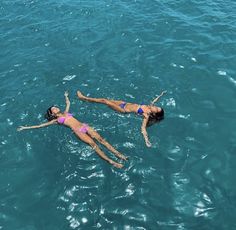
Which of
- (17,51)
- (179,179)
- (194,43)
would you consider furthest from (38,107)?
(194,43)

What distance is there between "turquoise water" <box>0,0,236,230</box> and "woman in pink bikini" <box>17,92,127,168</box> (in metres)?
0.59

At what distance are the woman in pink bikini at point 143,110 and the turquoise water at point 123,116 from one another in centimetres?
50

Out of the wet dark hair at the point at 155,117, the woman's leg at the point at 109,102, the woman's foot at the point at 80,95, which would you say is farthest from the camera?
the woman's foot at the point at 80,95

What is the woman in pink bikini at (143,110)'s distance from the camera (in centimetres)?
1800

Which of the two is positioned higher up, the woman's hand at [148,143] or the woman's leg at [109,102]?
the woman's leg at [109,102]

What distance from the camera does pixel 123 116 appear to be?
19.2m

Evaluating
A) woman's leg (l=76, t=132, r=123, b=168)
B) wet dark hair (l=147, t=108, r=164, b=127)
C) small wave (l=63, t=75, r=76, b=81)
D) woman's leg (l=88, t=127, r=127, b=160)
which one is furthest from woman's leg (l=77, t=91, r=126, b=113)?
small wave (l=63, t=75, r=76, b=81)

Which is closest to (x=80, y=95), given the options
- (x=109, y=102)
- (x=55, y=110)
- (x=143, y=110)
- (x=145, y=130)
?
(x=109, y=102)

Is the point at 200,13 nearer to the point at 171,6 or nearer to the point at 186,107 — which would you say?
the point at 171,6

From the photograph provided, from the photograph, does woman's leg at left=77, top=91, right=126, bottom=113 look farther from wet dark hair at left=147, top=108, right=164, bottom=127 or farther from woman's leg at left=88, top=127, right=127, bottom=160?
woman's leg at left=88, top=127, right=127, bottom=160

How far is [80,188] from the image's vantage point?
1623 centimetres

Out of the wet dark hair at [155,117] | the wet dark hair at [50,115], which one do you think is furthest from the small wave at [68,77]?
the wet dark hair at [155,117]

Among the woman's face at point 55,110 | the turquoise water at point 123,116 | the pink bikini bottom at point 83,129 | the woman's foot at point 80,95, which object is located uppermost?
the woman's face at point 55,110

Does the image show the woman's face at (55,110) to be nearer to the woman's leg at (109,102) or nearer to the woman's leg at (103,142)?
the woman's leg at (109,102)
